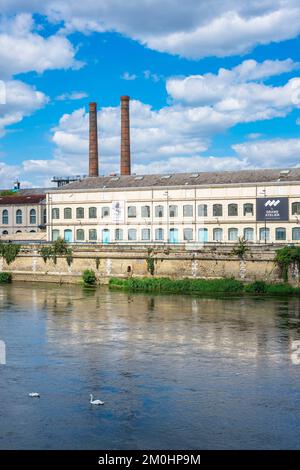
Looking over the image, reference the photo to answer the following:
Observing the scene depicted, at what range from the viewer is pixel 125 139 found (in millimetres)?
64438

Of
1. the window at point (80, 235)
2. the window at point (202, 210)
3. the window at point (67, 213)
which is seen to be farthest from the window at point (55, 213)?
the window at point (202, 210)

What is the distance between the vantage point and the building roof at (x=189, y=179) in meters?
53.9

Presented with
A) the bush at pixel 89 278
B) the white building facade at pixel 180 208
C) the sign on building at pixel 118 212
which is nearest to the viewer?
the bush at pixel 89 278

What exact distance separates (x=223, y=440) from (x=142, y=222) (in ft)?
137

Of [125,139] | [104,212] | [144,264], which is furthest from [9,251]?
[125,139]

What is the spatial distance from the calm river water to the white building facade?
48.9 ft

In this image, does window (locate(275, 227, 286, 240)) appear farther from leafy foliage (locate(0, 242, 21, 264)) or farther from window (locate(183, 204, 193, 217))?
leafy foliage (locate(0, 242, 21, 264))

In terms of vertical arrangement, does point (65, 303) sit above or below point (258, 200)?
below

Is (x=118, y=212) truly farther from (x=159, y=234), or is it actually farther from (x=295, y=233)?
(x=295, y=233)

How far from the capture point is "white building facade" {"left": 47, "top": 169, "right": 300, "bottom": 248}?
5247 cm

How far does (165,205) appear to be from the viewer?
56.9 m

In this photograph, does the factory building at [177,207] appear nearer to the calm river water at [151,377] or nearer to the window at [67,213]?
the window at [67,213]
